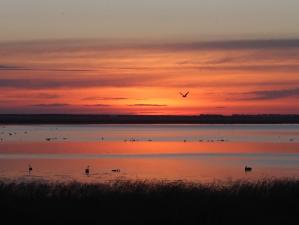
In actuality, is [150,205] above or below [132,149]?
below

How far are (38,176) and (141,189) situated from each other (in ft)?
38.9

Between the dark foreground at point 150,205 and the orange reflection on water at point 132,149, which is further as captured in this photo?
the orange reflection on water at point 132,149

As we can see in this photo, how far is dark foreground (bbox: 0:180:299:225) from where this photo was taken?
1251 cm

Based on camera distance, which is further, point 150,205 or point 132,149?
point 132,149

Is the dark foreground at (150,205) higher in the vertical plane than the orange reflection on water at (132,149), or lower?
lower

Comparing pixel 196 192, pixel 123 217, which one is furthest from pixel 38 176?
pixel 123 217

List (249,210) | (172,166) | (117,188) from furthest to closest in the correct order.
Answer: (172,166)
(117,188)
(249,210)

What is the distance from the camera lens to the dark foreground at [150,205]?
1251 cm

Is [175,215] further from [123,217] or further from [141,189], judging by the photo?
[141,189]

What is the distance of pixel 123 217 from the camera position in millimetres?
12617

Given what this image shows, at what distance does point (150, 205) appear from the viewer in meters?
13.8

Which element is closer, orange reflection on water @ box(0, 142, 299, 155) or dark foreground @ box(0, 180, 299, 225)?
dark foreground @ box(0, 180, 299, 225)

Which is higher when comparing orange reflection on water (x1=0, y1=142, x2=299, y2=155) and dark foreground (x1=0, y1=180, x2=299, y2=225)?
orange reflection on water (x1=0, y1=142, x2=299, y2=155)

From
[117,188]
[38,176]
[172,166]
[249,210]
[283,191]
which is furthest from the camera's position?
[172,166]
